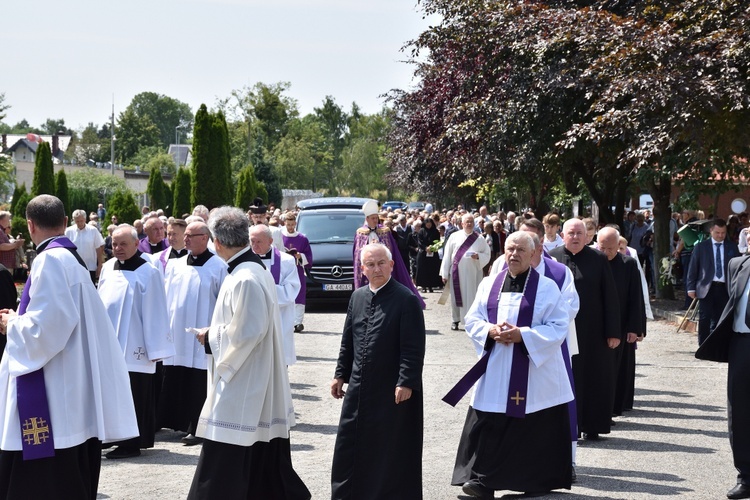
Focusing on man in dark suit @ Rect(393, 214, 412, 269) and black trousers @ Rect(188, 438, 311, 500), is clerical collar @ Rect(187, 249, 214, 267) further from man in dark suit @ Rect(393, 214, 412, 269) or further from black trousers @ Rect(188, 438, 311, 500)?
man in dark suit @ Rect(393, 214, 412, 269)

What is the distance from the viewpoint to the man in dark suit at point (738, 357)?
7.83 metres

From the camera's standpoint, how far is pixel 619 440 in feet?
32.1

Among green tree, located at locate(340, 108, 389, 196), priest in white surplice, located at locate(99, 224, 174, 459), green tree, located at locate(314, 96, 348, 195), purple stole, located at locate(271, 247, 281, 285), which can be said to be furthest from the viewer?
green tree, located at locate(314, 96, 348, 195)

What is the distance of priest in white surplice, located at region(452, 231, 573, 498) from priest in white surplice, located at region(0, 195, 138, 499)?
2.61 metres

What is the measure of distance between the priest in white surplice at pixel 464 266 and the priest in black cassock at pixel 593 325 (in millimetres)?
8422

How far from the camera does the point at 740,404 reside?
26.0 ft

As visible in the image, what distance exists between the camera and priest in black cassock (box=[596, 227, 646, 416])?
10.6 m

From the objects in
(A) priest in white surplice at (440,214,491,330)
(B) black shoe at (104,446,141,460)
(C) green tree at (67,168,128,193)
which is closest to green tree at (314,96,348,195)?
(C) green tree at (67,168,128,193)

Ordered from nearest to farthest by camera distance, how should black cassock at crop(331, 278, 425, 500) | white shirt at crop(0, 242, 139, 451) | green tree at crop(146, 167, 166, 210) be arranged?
white shirt at crop(0, 242, 139, 451), black cassock at crop(331, 278, 425, 500), green tree at crop(146, 167, 166, 210)

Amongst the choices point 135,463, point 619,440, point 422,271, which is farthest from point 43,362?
point 422,271

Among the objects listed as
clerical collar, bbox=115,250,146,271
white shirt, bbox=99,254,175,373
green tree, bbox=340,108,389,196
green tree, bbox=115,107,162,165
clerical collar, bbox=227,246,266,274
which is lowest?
white shirt, bbox=99,254,175,373

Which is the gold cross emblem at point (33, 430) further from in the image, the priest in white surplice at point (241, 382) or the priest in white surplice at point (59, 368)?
the priest in white surplice at point (241, 382)

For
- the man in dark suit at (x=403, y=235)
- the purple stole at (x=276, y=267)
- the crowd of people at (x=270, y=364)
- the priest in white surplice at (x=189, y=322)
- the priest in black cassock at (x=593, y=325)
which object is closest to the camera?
the crowd of people at (x=270, y=364)

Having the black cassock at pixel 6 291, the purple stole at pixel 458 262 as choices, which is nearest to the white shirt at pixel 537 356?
the black cassock at pixel 6 291
